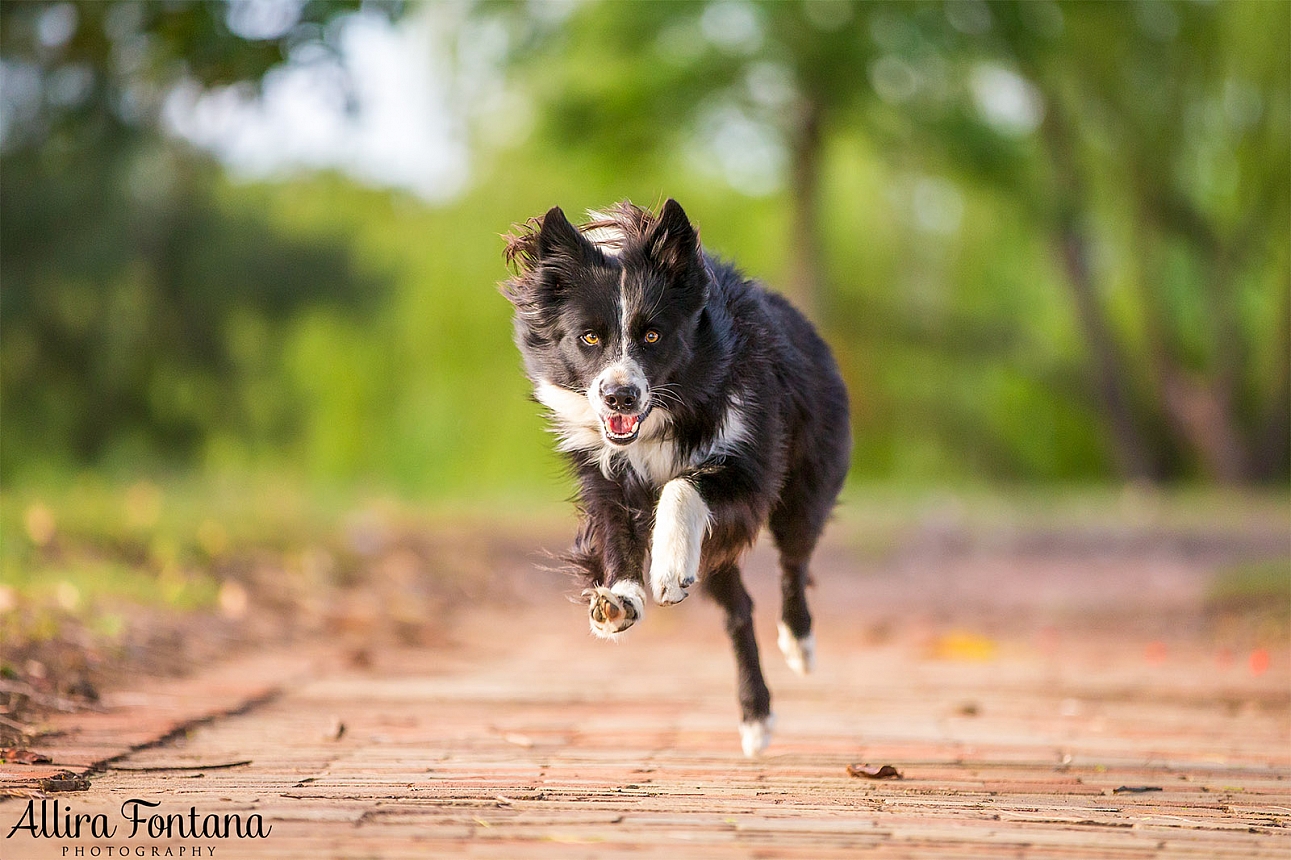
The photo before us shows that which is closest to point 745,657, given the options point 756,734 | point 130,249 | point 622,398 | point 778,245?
point 756,734

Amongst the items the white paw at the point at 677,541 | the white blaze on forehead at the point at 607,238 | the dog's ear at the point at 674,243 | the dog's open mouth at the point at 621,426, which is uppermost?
the white blaze on forehead at the point at 607,238

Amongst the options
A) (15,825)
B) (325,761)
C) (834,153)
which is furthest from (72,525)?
(834,153)

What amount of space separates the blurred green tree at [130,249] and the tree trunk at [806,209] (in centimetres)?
580

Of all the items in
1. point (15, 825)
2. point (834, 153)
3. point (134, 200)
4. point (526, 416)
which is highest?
point (834, 153)

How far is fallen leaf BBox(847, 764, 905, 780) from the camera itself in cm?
370

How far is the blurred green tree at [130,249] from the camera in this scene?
7621 millimetres

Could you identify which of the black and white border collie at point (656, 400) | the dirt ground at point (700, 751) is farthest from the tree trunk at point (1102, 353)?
the black and white border collie at point (656, 400)

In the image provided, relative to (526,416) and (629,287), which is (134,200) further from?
(629,287)

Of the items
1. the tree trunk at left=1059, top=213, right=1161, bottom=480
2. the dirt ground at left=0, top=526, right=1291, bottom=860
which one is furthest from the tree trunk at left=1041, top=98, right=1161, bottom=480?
the dirt ground at left=0, top=526, right=1291, bottom=860

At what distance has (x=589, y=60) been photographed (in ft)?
56.3

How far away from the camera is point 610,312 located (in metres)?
4.26

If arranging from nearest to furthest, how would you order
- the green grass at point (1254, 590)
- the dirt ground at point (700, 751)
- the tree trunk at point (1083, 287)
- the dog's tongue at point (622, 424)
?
the dirt ground at point (700, 751) → the dog's tongue at point (622, 424) → the green grass at point (1254, 590) → the tree trunk at point (1083, 287)

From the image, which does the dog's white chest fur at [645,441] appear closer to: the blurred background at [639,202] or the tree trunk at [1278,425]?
the blurred background at [639,202]

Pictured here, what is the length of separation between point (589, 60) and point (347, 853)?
15516 mm
